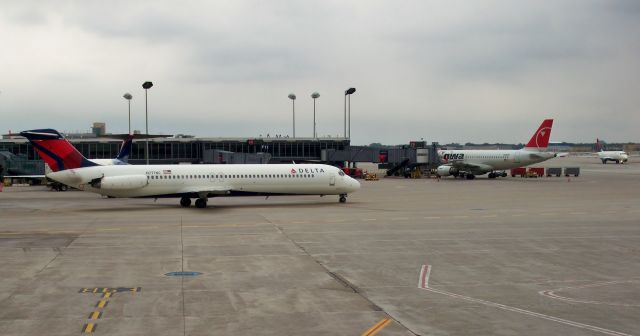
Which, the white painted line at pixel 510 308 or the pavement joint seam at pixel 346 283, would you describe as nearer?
the white painted line at pixel 510 308

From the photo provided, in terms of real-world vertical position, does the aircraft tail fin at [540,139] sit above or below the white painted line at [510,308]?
above

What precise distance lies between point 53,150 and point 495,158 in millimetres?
63301

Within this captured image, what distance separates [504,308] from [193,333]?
846 cm

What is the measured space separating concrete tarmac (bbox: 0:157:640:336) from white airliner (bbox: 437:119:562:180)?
→ 153 feet

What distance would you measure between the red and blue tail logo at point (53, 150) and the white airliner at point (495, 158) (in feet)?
190

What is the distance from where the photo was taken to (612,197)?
5909 cm

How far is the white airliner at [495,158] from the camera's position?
92250 millimetres

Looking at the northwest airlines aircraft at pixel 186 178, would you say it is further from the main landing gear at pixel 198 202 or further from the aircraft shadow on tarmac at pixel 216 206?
the aircraft shadow on tarmac at pixel 216 206

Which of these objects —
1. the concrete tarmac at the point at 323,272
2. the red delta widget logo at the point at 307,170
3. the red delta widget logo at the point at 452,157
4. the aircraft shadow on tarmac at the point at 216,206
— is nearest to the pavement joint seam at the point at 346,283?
the concrete tarmac at the point at 323,272

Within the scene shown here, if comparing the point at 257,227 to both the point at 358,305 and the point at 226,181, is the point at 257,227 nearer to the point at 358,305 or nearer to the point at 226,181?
the point at 226,181

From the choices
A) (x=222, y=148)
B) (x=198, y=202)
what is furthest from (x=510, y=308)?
(x=222, y=148)

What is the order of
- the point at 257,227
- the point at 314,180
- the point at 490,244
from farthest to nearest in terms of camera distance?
the point at 314,180 → the point at 257,227 → the point at 490,244

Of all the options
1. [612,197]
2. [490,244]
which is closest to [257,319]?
[490,244]

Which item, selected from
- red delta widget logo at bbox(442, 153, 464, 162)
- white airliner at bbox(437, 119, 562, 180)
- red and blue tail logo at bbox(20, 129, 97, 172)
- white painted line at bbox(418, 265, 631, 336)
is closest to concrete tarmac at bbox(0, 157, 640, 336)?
white painted line at bbox(418, 265, 631, 336)
